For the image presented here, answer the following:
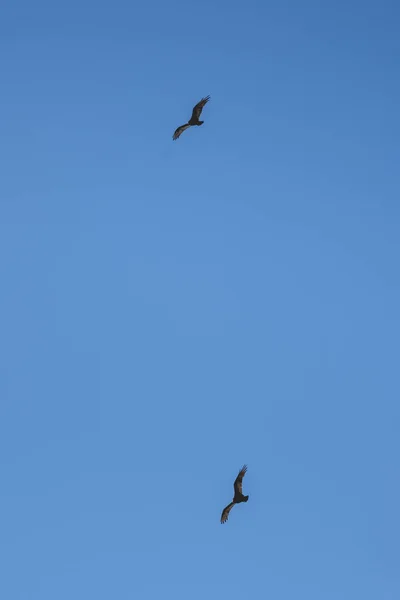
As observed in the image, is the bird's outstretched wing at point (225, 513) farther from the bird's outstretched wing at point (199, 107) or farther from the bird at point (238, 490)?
the bird's outstretched wing at point (199, 107)

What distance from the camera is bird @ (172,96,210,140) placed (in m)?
49.9

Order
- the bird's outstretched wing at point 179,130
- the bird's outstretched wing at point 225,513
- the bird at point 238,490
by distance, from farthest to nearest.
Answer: the bird's outstretched wing at point 179,130, the bird's outstretched wing at point 225,513, the bird at point 238,490

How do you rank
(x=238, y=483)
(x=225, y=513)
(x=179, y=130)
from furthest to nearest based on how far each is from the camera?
(x=179, y=130), (x=225, y=513), (x=238, y=483)

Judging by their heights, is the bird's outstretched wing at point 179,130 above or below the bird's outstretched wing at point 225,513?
above

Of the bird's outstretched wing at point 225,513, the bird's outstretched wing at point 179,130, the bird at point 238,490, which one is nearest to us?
the bird at point 238,490

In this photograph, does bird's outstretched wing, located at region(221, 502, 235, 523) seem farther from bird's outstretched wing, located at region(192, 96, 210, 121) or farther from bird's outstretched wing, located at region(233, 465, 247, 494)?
bird's outstretched wing, located at region(192, 96, 210, 121)

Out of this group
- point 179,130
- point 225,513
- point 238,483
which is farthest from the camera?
point 179,130

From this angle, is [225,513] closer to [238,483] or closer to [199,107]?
[238,483]

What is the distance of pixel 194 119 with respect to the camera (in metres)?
50.5

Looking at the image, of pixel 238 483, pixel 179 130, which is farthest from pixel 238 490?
pixel 179 130

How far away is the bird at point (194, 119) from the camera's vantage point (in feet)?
164

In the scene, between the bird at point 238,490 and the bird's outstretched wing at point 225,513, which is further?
the bird's outstretched wing at point 225,513

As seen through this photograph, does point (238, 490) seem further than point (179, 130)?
No

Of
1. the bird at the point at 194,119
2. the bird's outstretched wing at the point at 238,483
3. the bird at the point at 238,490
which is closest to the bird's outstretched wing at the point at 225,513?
the bird at the point at 238,490
